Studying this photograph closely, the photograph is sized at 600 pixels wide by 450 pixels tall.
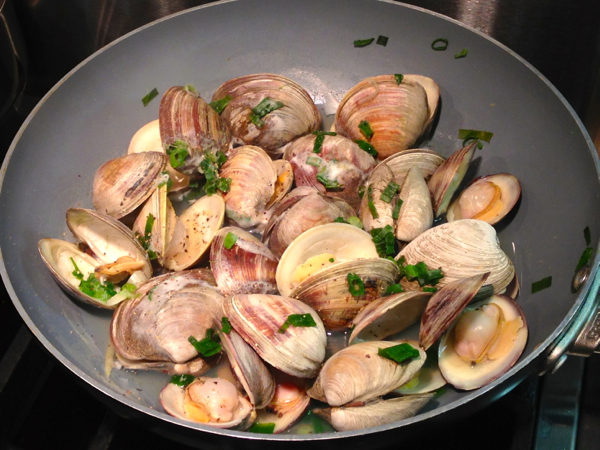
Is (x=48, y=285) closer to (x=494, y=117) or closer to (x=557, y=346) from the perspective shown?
(x=557, y=346)

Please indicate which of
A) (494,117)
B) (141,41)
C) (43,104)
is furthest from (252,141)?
(494,117)

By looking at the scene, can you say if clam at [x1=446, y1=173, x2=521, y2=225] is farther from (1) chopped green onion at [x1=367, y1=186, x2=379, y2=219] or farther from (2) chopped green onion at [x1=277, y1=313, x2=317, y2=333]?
(2) chopped green onion at [x1=277, y1=313, x2=317, y2=333]

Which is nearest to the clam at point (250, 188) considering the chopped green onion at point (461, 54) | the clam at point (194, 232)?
the clam at point (194, 232)

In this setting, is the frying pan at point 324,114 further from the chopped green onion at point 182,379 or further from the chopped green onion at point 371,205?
the chopped green onion at point 371,205

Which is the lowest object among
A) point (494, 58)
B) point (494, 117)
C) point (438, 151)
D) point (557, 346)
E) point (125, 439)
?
point (125, 439)

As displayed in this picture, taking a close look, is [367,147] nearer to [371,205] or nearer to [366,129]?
[366,129]

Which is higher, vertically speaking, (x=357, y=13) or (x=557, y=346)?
(x=357, y=13)
